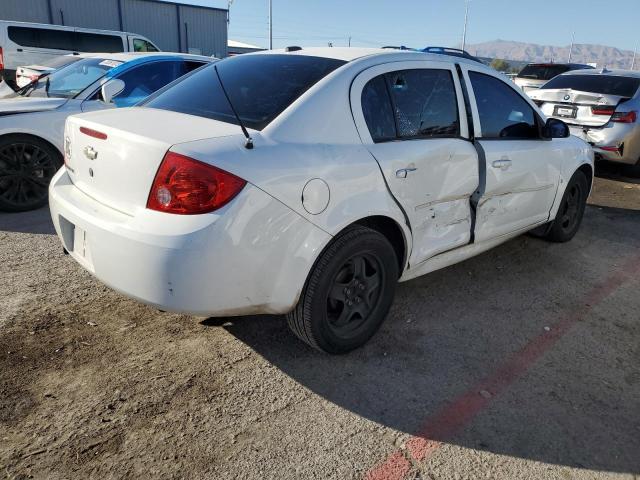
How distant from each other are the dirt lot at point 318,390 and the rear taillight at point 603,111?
14.8 feet

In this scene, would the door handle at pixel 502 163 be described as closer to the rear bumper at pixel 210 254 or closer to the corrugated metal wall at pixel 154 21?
the rear bumper at pixel 210 254

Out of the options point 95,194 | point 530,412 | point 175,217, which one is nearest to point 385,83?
point 175,217

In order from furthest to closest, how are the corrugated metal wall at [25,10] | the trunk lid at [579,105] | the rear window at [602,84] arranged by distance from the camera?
the corrugated metal wall at [25,10]
the rear window at [602,84]
the trunk lid at [579,105]

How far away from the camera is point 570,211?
499 cm

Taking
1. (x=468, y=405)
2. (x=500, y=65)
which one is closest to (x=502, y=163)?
(x=468, y=405)

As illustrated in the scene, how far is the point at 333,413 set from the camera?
247 cm

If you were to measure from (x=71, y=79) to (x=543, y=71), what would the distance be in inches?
445

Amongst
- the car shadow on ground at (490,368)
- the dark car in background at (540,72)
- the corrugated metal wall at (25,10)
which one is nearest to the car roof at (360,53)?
the car shadow on ground at (490,368)

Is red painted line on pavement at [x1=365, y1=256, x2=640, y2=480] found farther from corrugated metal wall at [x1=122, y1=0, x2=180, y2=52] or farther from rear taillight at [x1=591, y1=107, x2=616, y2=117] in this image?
corrugated metal wall at [x1=122, y1=0, x2=180, y2=52]

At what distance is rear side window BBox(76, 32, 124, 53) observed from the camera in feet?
50.4

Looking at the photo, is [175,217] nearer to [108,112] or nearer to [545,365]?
[108,112]

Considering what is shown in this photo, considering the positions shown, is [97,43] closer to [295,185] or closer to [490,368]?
[295,185]

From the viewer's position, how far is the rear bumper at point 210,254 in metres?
2.20

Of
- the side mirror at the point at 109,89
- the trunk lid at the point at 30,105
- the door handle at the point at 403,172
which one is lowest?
the trunk lid at the point at 30,105
